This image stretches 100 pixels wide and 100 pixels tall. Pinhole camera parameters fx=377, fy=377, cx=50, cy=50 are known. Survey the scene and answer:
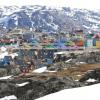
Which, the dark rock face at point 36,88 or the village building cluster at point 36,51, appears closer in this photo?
the dark rock face at point 36,88

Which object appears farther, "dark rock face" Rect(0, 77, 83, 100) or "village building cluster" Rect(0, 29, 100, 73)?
"village building cluster" Rect(0, 29, 100, 73)

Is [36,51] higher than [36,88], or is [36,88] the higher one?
[36,88]

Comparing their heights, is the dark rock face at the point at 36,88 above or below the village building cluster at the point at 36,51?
above

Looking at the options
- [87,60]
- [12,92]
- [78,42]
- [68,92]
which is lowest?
[78,42]

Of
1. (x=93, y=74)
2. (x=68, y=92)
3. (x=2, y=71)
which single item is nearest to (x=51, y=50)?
(x=2, y=71)

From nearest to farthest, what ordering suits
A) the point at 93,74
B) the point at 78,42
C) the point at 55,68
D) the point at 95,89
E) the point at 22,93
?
the point at 95,89
the point at 22,93
the point at 93,74
the point at 55,68
the point at 78,42

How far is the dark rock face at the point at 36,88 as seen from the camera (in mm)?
26439

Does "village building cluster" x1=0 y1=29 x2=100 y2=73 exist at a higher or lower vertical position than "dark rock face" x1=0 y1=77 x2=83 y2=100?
lower

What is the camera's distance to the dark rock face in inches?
1041

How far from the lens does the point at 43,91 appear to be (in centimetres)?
2661

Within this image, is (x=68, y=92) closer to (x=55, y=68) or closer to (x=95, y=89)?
(x=95, y=89)

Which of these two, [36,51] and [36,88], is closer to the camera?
[36,88]

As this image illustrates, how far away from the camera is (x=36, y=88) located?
91.2 ft

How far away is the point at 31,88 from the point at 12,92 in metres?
1.62
